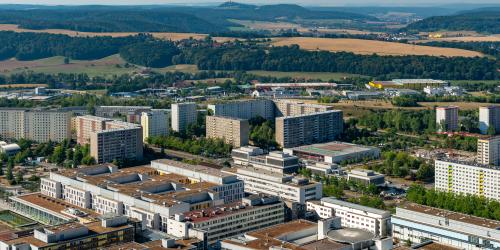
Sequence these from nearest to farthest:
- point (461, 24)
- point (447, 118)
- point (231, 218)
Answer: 1. point (231, 218)
2. point (447, 118)
3. point (461, 24)

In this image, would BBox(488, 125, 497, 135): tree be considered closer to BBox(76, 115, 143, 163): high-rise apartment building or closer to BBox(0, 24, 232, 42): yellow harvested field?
BBox(76, 115, 143, 163): high-rise apartment building

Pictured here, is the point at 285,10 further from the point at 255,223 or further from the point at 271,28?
the point at 255,223

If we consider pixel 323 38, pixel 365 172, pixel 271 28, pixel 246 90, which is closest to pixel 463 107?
pixel 246 90

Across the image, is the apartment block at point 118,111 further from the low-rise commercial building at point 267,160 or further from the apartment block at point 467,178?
the apartment block at point 467,178

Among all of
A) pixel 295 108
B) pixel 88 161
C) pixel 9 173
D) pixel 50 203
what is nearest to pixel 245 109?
pixel 295 108

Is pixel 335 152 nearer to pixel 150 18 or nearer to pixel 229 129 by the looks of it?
pixel 229 129

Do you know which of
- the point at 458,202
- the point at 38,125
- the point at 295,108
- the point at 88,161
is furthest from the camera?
the point at 295,108

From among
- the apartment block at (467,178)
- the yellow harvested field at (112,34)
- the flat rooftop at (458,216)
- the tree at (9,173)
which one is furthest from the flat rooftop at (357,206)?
the yellow harvested field at (112,34)
